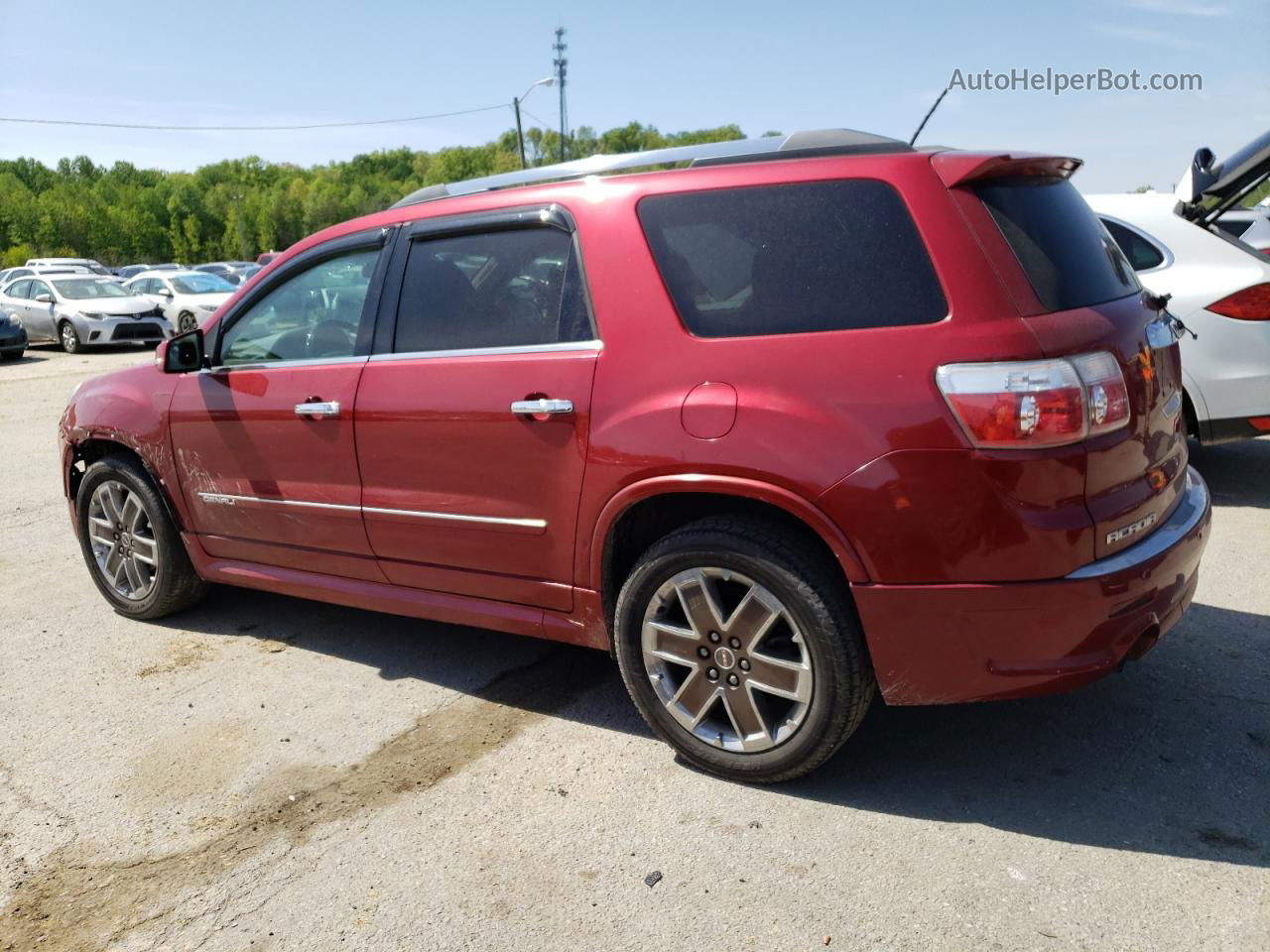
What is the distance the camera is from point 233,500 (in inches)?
177

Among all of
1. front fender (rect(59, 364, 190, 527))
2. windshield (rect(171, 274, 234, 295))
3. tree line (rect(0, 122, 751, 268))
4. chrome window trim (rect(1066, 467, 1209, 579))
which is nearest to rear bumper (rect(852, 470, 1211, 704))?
chrome window trim (rect(1066, 467, 1209, 579))

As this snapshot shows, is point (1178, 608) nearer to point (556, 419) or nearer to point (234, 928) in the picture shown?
point (556, 419)

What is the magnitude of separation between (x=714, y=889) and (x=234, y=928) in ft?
4.04

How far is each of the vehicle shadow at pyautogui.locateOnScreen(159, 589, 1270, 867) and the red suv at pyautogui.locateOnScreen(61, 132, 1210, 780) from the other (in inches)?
14.6

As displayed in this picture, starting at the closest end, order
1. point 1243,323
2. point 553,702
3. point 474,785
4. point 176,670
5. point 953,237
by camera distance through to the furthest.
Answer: point 953,237, point 474,785, point 553,702, point 176,670, point 1243,323

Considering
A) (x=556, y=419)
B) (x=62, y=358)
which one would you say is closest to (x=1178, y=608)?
(x=556, y=419)

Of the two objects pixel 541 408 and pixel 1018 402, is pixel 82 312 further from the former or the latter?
pixel 1018 402

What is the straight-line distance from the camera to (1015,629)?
2.80 m

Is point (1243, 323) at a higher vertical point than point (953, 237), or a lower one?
lower

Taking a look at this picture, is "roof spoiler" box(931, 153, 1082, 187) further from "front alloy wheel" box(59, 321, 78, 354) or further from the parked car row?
"front alloy wheel" box(59, 321, 78, 354)

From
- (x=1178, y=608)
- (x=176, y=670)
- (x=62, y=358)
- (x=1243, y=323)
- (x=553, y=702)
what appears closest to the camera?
(x=1178, y=608)

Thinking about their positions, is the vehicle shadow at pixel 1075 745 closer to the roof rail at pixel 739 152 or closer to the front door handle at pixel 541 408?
the front door handle at pixel 541 408

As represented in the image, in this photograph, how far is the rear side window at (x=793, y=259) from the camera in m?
2.92

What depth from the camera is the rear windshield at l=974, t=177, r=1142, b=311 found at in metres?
2.97
